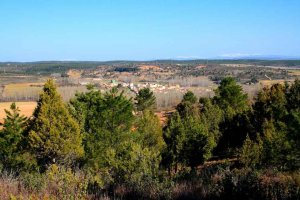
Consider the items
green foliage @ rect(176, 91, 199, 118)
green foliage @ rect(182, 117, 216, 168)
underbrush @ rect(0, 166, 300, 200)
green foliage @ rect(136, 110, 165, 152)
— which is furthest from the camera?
green foliage @ rect(176, 91, 199, 118)

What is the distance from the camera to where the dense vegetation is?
29.8 ft

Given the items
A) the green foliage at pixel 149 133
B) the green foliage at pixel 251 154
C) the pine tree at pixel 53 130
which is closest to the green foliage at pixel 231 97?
Result: the green foliage at pixel 149 133

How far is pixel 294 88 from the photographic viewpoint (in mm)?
29938

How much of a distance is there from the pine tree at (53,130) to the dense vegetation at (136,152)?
0.19 feet

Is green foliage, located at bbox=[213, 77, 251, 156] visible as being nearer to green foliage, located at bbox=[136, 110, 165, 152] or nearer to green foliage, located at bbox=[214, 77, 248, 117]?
green foliage, located at bbox=[214, 77, 248, 117]

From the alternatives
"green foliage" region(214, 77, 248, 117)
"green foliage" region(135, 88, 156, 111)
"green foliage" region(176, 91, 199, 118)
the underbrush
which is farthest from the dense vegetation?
"green foliage" region(135, 88, 156, 111)

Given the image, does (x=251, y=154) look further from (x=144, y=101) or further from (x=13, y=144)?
(x=144, y=101)

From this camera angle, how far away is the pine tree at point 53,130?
21484mm

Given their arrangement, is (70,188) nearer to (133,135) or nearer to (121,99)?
(133,135)

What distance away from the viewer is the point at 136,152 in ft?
45.5

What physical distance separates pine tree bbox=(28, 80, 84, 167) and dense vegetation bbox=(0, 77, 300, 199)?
57 mm

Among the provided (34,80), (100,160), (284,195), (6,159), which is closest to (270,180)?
(284,195)

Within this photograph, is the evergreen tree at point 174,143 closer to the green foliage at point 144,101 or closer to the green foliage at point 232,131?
the green foliage at point 232,131

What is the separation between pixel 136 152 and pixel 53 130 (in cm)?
901
